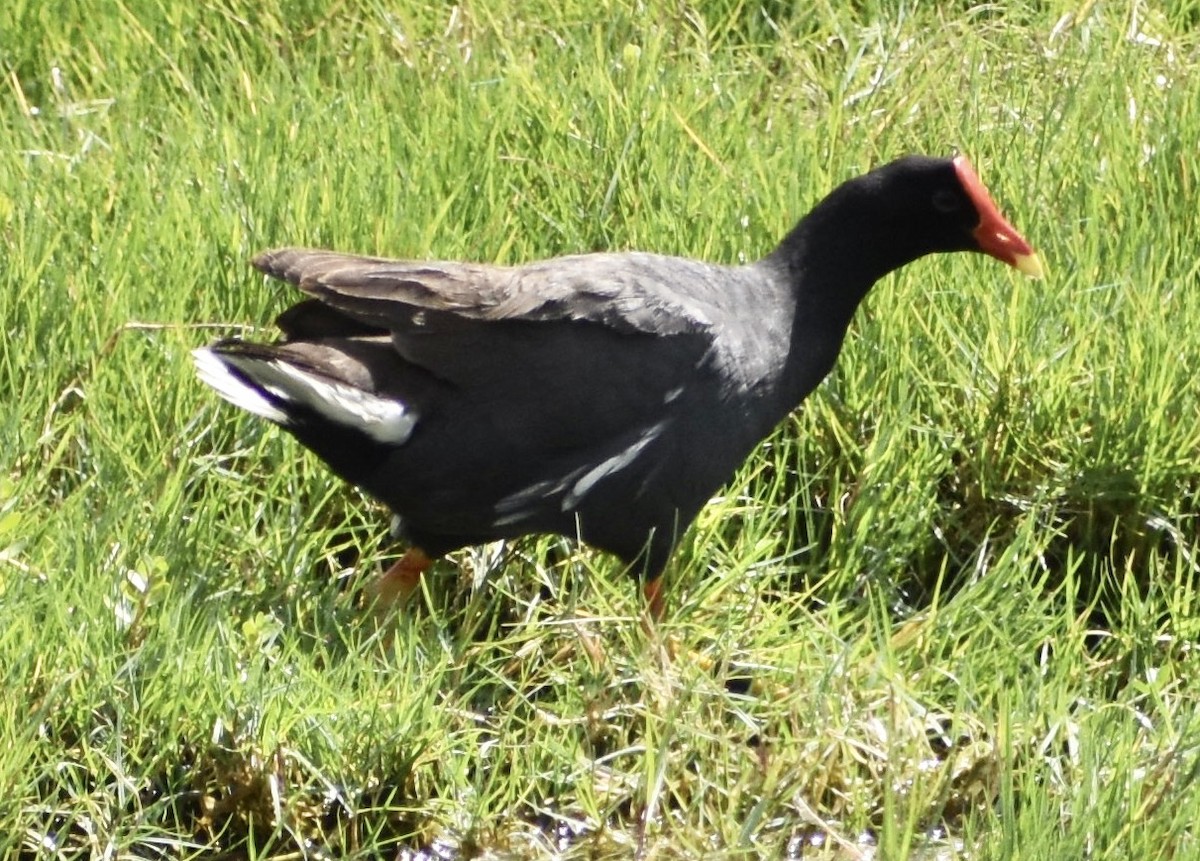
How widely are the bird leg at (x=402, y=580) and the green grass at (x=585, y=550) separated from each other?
66mm

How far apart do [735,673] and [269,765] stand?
2.68 ft

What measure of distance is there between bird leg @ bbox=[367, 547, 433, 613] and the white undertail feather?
13.7 inches

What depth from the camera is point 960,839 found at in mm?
2705

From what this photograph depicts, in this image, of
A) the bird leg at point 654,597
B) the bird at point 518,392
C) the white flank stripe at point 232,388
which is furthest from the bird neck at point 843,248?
the white flank stripe at point 232,388

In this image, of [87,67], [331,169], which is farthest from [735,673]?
[87,67]

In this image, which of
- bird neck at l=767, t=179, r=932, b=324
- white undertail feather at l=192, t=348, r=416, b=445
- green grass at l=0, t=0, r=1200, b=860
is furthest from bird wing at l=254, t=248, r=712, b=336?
green grass at l=0, t=0, r=1200, b=860

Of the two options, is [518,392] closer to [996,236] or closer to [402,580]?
[402,580]

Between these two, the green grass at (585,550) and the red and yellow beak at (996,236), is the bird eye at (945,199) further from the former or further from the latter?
the green grass at (585,550)

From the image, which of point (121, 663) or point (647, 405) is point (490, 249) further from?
point (121, 663)

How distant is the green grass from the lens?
2.65 m

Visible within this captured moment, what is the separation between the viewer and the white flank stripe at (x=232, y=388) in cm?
278

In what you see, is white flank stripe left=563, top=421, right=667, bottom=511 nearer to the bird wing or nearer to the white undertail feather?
the bird wing

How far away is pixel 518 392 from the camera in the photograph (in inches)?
115

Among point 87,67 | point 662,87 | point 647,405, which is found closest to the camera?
point 647,405
